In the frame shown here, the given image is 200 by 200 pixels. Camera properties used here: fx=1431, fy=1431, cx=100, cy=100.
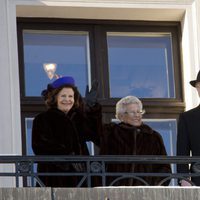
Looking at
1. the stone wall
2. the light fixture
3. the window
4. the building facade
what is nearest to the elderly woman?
the stone wall

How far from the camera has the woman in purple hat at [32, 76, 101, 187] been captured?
12133 millimetres

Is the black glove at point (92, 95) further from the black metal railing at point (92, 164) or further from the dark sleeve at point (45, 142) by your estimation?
the black metal railing at point (92, 164)

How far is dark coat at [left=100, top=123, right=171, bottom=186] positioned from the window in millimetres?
1650

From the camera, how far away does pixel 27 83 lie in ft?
46.4

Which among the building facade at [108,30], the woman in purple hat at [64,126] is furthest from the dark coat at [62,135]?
the building facade at [108,30]

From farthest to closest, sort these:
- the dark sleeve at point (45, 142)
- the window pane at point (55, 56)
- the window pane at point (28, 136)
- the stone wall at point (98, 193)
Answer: the window pane at point (55, 56)
the window pane at point (28, 136)
the dark sleeve at point (45, 142)
the stone wall at point (98, 193)

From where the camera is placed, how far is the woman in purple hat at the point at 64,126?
39.8 ft

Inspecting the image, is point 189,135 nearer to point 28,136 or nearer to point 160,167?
point 160,167

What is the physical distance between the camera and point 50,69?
46.5 feet

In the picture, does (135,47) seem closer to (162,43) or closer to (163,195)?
(162,43)

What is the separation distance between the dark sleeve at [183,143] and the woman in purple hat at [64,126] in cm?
72

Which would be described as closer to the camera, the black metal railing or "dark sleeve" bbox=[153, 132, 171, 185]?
the black metal railing

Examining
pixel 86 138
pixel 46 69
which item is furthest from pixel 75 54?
pixel 86 138

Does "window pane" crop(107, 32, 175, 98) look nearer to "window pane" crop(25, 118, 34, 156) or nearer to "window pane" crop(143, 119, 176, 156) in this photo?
"window pane" crop(143, 119, 176, 156)
